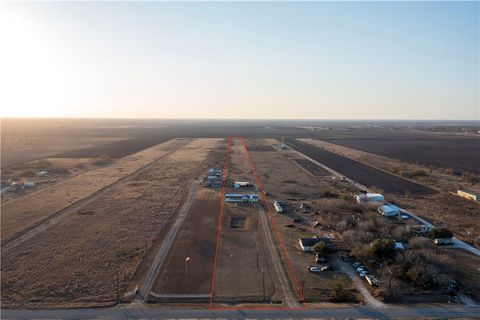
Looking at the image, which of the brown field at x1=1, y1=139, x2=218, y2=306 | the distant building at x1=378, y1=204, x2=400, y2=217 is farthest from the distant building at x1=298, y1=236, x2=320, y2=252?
the brown field at x1=1, y1=139, x2=218, y2=306

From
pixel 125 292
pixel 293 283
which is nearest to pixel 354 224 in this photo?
pixel 293 283

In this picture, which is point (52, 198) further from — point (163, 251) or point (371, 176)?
point (371, 176)

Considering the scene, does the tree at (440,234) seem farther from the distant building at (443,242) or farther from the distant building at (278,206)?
the distant building at (278,206)

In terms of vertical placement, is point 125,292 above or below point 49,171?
below

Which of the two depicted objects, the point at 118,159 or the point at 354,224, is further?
the point at 118,159

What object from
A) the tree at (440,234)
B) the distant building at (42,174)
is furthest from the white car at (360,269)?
the distant building at (42,174)

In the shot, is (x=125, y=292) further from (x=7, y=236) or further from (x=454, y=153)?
(x=454, y=153)

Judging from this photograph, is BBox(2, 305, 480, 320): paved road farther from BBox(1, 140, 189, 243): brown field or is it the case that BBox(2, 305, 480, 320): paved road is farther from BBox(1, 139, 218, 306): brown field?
BBox(1, 140, 189, 243): brown field
